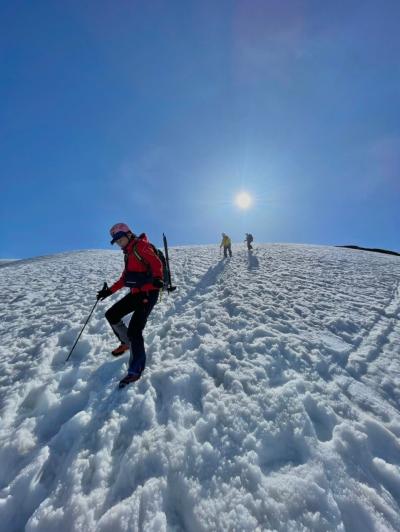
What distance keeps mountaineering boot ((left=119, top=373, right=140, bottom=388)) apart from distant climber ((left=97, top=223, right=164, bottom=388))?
19 millimetres

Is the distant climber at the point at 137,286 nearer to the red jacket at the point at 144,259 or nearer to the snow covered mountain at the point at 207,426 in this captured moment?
the red jacket at the point at 144,259

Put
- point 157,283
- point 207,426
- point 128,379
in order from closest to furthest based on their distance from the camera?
1. point 207,426
2. point 128,379
3. point 157,283

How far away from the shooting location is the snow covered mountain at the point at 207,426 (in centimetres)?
279

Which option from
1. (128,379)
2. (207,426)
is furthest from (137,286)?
(207,426)

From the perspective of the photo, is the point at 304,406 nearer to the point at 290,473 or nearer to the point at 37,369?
the point at 290,473

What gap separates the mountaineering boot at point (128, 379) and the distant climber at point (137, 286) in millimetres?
19

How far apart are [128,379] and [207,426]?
1801 millimetres

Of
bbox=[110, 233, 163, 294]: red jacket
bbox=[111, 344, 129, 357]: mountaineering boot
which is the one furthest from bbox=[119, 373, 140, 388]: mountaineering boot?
bbox=[110, 233, 163, 294]: red jacket

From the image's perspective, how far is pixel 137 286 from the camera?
5.22 meters

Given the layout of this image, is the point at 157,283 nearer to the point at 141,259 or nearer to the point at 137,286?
the point at 137,286

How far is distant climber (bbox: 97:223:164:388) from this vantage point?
505 centimetres

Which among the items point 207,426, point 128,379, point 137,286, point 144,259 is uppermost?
point 144,259

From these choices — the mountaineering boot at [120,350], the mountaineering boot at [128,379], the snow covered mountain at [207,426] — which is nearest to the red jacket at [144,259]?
the mountaineering boot at [120,350]

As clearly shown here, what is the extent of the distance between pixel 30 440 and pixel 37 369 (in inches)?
75.4
